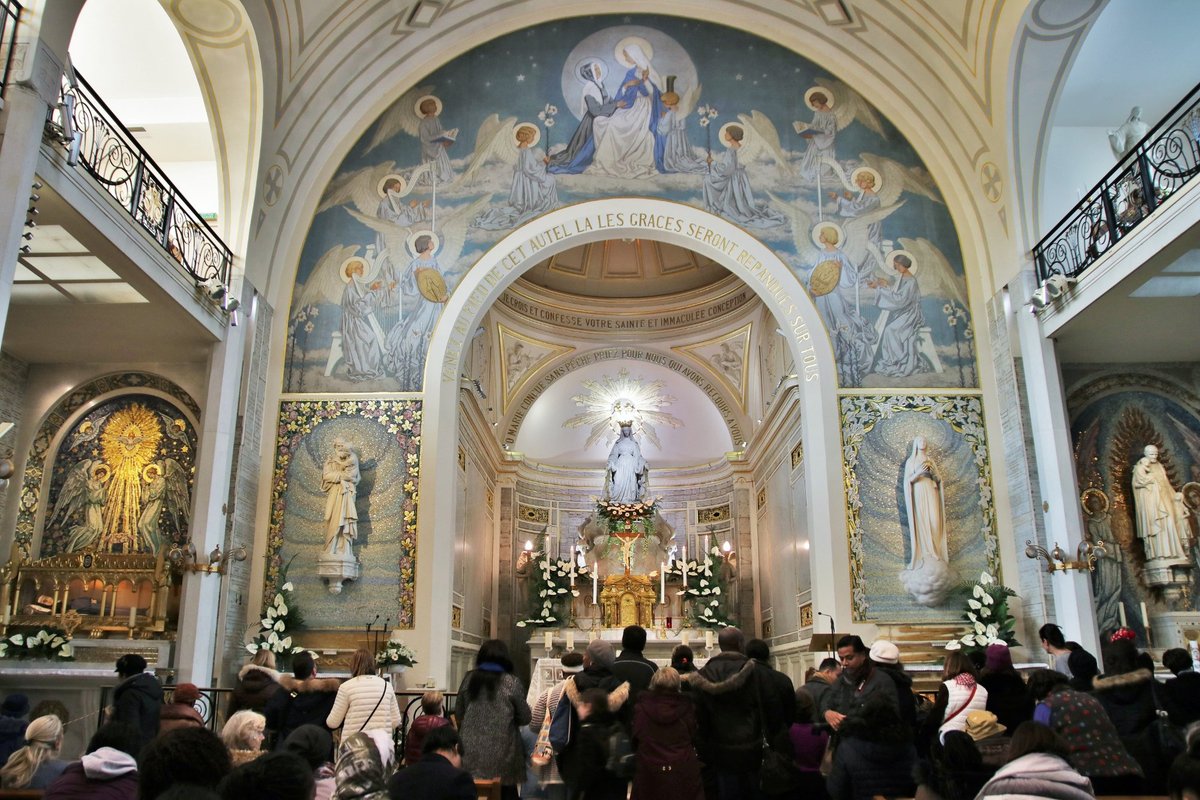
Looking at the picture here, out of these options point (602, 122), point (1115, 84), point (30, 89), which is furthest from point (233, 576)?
point (1115, 84)

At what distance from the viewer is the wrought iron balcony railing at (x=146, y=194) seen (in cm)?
923

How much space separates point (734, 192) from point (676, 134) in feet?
3.98

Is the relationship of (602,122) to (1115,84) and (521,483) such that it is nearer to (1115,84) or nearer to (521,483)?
(1115,84)

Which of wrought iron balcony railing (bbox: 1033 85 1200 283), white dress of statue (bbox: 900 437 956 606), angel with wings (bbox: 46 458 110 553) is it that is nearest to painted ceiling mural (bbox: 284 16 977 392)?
white dress of statue (bbox: 900 437 956 606)

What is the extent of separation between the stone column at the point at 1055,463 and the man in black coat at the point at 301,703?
8353 millimetres

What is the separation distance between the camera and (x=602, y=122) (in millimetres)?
13969

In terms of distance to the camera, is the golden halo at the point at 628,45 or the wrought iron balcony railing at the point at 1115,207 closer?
the wrought iron balcony railing at the point at 1115,207

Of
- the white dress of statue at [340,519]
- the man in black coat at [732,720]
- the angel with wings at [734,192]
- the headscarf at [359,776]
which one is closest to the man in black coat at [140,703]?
the headscarf at [359,776]

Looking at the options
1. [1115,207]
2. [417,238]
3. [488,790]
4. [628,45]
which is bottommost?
[488,790]

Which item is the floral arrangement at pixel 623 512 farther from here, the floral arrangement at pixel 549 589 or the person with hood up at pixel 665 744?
the person with hood up at pixel 665 744

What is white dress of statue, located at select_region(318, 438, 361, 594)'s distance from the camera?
11961 mm

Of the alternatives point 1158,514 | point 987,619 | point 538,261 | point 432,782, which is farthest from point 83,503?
point 1158,514

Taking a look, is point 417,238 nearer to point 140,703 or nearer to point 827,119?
point 827,119

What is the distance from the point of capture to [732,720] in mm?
5672
